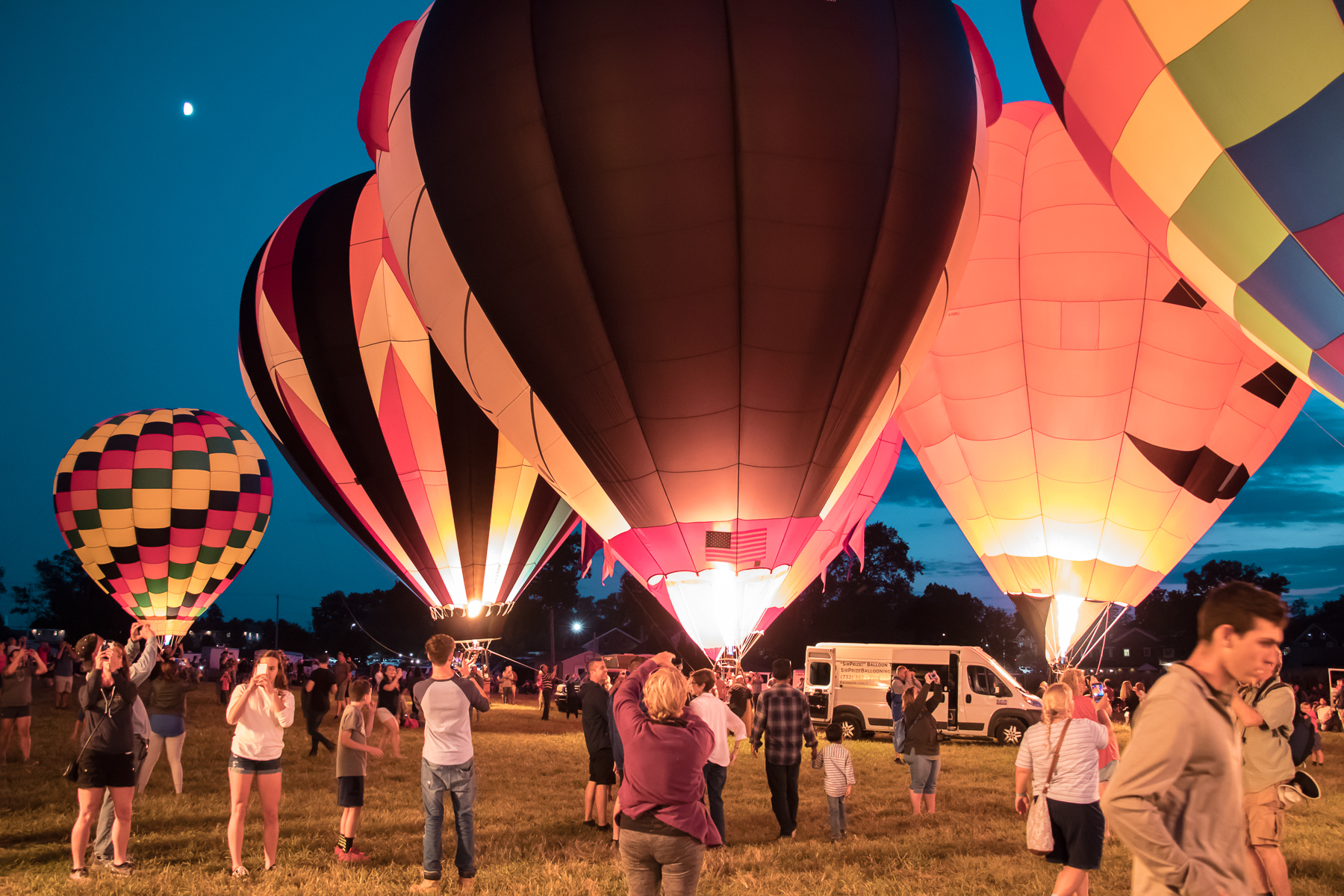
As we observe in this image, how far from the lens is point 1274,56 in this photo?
5.86m

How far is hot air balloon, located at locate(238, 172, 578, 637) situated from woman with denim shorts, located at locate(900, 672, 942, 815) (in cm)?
746

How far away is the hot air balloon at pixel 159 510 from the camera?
18844 millimetres

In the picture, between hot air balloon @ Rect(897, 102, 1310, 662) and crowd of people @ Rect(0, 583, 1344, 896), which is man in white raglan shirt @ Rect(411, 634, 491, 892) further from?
hot air balloon @ Rect(897, 102, 1310, 662)

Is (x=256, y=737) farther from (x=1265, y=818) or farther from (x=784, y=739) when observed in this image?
(x=1265, y=818)

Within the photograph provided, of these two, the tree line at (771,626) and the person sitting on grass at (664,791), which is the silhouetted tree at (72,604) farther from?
the person sitting on grass at (664,791)

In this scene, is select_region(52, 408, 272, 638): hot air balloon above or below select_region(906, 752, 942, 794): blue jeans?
above

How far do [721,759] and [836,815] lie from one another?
49.2 inches

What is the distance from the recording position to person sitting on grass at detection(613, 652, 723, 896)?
135 inches

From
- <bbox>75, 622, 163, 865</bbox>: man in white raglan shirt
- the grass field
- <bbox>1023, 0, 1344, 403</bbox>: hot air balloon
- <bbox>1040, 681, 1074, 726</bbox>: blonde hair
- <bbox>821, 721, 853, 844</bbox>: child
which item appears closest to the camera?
<bbox>1040, 681, 1074, 726</bbox>: blonde hair

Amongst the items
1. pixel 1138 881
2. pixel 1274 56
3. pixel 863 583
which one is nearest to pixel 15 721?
pixel 1138 881

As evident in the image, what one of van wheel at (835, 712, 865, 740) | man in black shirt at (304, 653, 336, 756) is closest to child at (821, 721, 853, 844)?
man in black shirt at (304, 653, 336, 756)

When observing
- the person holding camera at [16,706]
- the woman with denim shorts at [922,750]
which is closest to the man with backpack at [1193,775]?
the woman with denim shorts at [922,750]

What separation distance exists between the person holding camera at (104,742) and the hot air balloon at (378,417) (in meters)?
7.64

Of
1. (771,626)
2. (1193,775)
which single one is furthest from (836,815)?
(771,626)
